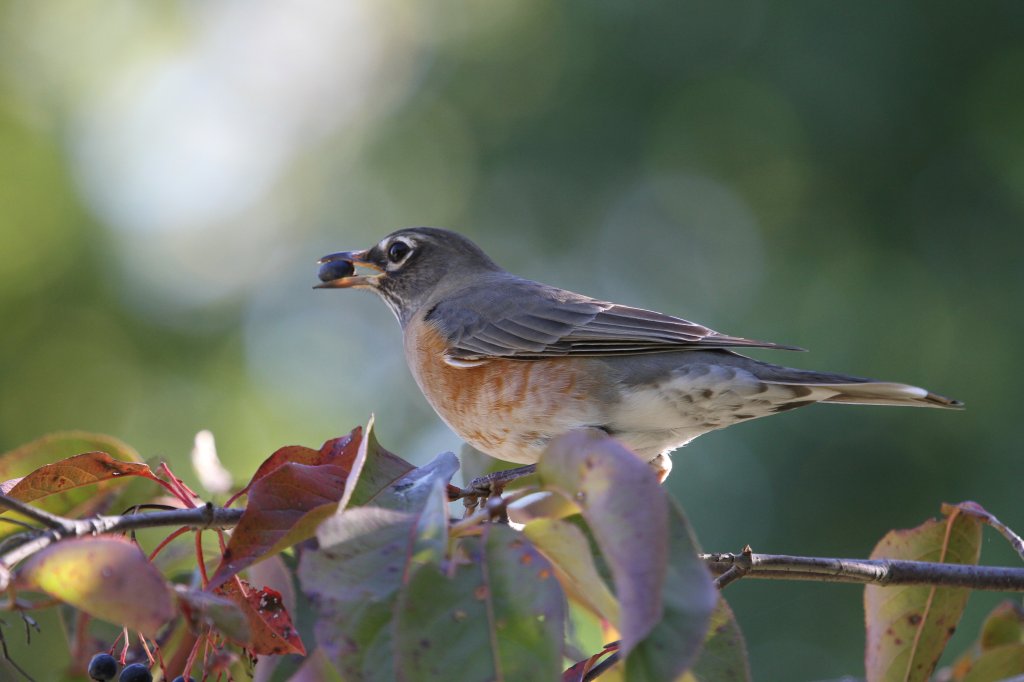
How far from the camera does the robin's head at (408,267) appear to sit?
16.7 ft

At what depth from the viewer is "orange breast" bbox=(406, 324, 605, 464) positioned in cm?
355

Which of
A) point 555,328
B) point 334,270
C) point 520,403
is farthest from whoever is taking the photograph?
point 334,270

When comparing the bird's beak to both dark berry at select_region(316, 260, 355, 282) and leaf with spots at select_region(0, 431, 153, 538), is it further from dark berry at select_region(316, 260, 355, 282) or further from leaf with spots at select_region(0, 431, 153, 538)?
leaf with spots at select_region(0, 431, 153, 538)

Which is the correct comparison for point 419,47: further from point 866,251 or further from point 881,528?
point 881,528

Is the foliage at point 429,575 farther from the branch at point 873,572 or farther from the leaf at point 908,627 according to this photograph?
the leaf at point 908,627

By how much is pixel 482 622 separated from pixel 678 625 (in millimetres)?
284

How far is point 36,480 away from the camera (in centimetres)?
205

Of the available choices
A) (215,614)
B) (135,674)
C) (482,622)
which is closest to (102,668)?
(135,674)

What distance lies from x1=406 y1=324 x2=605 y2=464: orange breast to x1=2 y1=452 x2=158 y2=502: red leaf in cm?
169

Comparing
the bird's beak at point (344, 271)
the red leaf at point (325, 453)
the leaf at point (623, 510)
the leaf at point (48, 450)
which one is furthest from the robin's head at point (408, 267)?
the leaf at point (623, 510)

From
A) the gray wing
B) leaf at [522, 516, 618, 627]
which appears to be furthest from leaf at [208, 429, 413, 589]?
the gray wing

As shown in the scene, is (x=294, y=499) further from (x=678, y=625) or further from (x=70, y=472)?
(x=678, y=625)

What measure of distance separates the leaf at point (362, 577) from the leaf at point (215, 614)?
0.34ft

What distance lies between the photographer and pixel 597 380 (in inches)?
141
